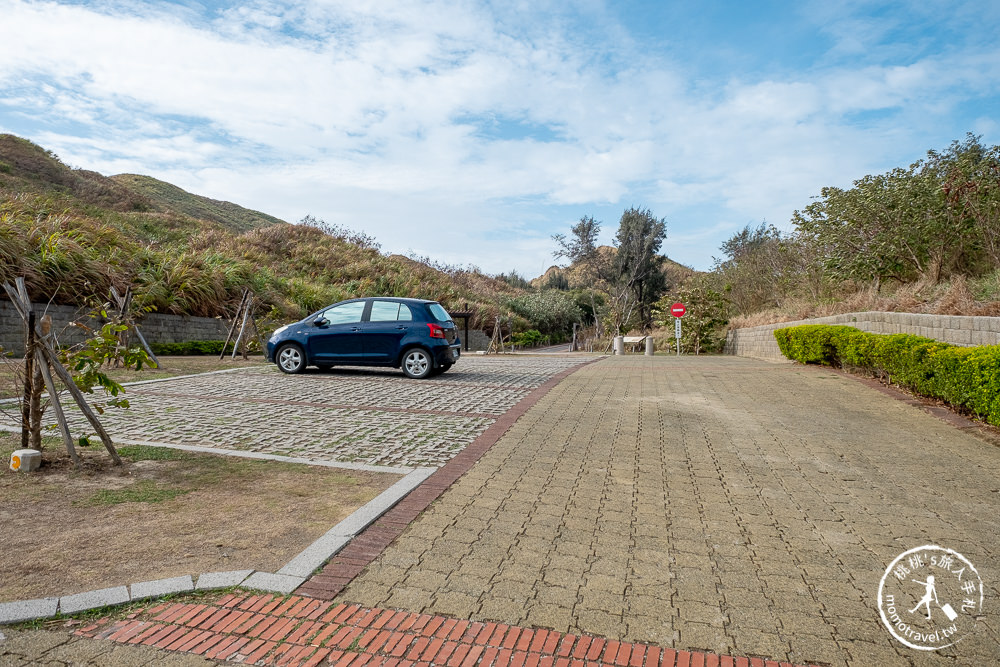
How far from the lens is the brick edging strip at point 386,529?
310 cm

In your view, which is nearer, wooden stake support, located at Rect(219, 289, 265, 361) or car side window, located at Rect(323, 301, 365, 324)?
car side window, located at Rect(323, 301, 365, 324)

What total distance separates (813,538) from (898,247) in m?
14.5

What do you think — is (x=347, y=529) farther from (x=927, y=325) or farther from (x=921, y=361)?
(x=927, y=325)

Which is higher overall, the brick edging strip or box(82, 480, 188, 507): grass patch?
box(82, 480, 188, 507): grass patch

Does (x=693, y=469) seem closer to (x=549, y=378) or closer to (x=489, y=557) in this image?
(x=489, y=557)

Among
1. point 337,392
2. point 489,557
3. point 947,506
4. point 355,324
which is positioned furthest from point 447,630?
point 355,324

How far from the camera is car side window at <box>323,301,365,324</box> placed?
12.0 m

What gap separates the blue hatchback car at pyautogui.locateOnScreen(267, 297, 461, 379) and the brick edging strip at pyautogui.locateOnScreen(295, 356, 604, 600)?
17.5 feet

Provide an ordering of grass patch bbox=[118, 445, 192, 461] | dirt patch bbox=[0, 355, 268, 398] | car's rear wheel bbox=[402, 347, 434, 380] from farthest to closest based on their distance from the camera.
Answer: car's rear wheel bbox=[402, 347, 434, 380] < dirt patch bbox=[0, 355, 268, 398] < grass patch bbox=[118, 445, 192, 461]

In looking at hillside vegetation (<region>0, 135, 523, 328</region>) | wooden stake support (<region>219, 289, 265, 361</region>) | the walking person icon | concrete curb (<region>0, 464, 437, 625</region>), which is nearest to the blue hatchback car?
hillside vegetation (<region>0, 135, 523, 328</region>)

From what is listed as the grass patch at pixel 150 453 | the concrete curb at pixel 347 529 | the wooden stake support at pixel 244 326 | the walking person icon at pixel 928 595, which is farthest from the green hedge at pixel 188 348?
the walking person icon at pixel 928 595

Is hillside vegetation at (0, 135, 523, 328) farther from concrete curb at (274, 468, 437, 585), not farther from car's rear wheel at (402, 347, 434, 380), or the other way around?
car's rear wheel at (402, 347, 434, 380)

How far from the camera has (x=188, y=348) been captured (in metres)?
16.9

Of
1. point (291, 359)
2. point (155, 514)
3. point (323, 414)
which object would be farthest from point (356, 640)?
point (291, 359)
